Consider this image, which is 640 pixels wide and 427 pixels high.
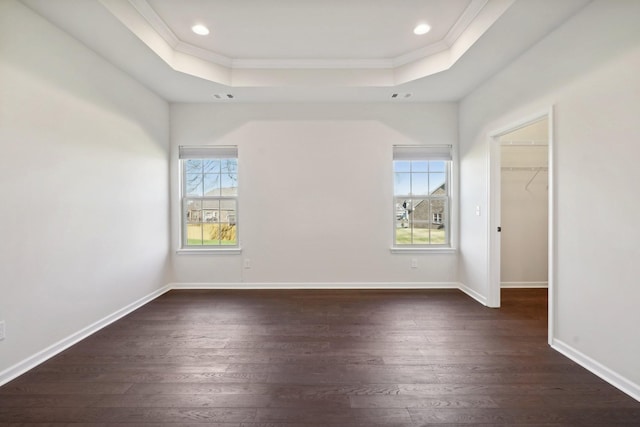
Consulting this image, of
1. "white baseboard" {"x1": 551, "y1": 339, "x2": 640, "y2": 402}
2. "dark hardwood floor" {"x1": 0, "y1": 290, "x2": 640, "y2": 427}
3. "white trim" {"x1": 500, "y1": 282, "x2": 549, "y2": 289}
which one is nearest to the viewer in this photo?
"dark hardwood floor" {"x1": 0, "y1": 290, "x2": 640, "y2": 427}

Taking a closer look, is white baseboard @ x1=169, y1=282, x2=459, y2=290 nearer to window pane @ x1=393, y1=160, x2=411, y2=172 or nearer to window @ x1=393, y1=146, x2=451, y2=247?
window @ x1=393, y1=146, x2=451, y2=247

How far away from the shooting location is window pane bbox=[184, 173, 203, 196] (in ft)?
12.9

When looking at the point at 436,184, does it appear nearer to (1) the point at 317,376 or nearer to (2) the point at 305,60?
(2) the point at 305,60

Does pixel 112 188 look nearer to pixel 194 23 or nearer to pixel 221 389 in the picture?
pixel 194 23

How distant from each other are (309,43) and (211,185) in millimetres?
2320

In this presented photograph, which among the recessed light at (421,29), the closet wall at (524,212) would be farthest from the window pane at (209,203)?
the closet wall at (524,212)

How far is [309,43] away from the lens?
279 centimetres

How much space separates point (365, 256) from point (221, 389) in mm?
2515

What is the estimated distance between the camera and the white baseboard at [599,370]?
1.67m

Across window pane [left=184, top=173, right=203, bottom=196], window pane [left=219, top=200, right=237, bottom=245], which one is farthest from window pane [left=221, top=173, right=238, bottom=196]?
window pane [left=184, top=173, right=203, bottom=196]

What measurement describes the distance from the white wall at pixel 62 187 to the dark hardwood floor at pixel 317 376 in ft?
1.16

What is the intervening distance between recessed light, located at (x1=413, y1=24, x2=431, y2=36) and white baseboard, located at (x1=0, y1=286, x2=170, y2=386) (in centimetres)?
423

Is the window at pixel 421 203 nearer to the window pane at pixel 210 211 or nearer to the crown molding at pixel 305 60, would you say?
the crown molding at pixel 305 60

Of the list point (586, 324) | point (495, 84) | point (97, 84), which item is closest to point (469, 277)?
point (586, 324)
